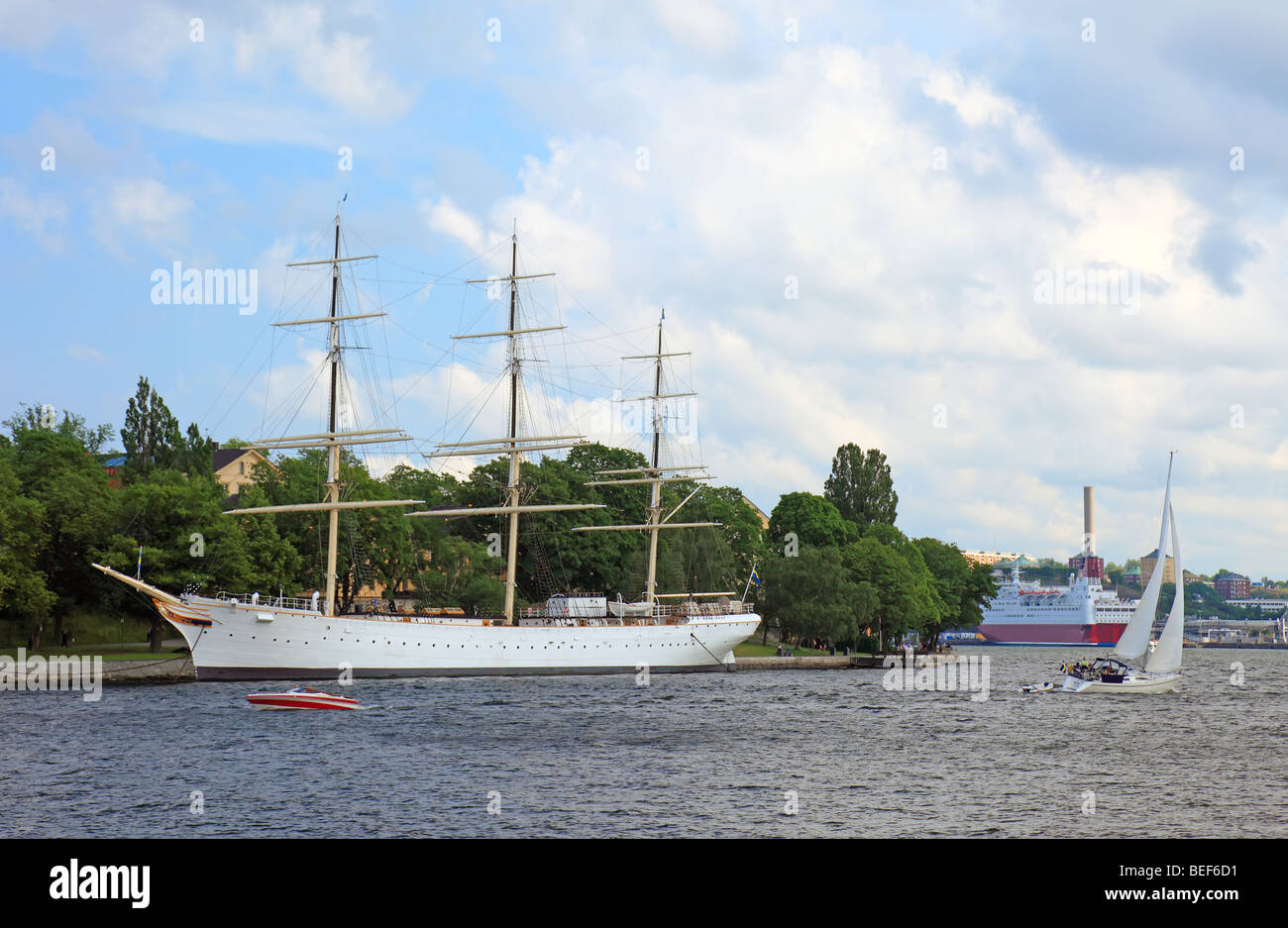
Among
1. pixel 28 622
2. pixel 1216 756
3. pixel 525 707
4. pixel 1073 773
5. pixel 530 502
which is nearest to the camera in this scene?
pixel 1073 773

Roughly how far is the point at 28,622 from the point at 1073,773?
60.8 m

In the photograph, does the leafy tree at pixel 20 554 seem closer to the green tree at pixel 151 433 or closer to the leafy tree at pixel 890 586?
the green tree at pixel 151 433

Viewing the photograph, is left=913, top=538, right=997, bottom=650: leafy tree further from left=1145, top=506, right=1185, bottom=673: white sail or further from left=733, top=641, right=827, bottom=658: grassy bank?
left=1145, top=506, right=1185, bottom=673: white sail

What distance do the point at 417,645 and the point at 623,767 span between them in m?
40.4

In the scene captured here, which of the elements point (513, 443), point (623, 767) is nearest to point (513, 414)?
point (513, 443)

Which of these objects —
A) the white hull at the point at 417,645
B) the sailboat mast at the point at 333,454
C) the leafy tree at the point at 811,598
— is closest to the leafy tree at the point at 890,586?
the leafy tree at the point at 811,598

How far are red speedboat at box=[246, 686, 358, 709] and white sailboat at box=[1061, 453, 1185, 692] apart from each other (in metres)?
42.4
